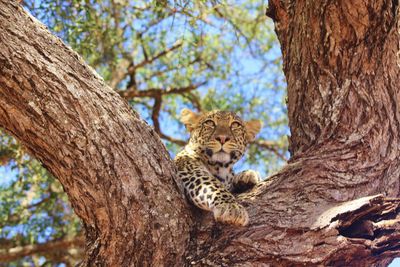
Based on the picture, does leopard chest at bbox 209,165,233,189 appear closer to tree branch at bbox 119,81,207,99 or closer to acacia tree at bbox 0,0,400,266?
acacia tree at bbox 0,0,400,266

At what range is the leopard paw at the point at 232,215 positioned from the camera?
3922 mm

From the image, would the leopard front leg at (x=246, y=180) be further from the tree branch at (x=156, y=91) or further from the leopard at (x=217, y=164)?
the tree branch at (x=156, y=91)

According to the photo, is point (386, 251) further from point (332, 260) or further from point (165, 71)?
point (165, 71)

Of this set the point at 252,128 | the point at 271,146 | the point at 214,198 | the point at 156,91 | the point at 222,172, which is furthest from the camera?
the point at 271,146

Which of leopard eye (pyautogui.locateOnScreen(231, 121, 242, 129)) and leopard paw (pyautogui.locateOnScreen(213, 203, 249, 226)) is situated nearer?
leopard paw (pyautogui.locateOnScreen(213, 203, 249, 226))

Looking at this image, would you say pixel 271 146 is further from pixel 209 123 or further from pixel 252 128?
pixel 209 123

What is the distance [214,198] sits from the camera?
13.8 ft

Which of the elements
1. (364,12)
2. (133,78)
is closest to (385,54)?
(364,12)

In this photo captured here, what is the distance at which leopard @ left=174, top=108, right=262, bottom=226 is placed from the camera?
13.4 ft

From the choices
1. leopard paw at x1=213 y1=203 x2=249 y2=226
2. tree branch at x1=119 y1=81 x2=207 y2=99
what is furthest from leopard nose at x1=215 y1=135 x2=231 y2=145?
tree branch at x1=119 y1=81 x2=207 y2=99

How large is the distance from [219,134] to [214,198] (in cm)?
162

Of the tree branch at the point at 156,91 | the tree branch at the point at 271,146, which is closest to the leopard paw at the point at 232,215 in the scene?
the tree branch at the point at 156,91

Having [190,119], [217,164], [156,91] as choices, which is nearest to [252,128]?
[190,119]

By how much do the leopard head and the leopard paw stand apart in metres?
1.67
